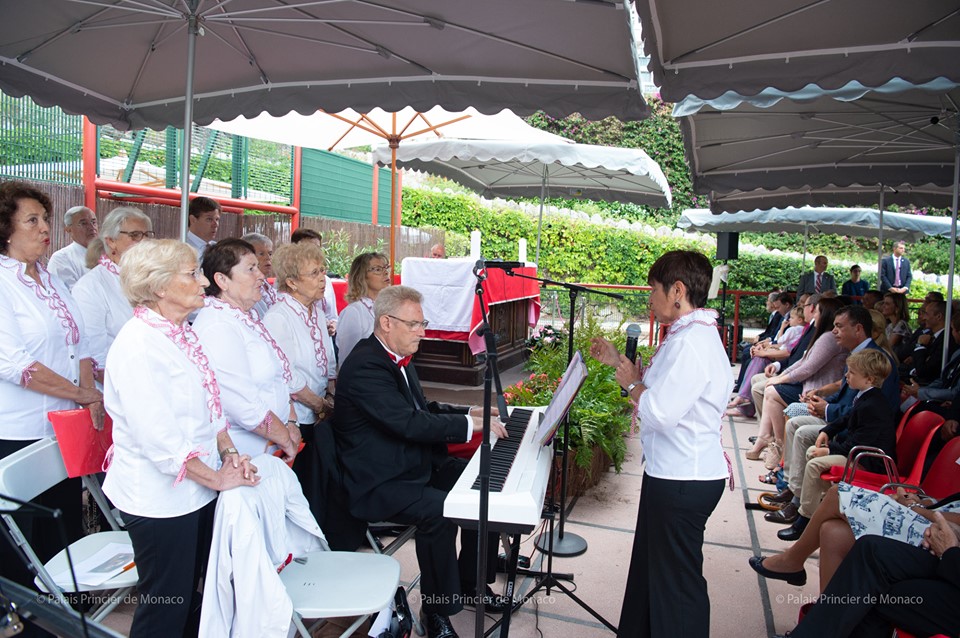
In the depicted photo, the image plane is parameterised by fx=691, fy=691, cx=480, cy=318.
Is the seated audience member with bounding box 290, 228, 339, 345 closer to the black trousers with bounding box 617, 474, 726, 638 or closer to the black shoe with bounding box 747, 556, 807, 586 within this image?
the black trousers with bounding box 617, 474, 726, 638

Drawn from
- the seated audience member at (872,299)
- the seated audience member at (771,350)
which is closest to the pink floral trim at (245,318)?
the seated audience member at (771,350)

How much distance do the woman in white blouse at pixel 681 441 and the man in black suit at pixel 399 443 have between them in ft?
2.65

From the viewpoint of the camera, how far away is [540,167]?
10539mm

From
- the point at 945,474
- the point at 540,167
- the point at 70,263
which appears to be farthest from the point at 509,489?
the point at 540,167

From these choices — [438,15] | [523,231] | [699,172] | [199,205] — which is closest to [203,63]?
[199,205]

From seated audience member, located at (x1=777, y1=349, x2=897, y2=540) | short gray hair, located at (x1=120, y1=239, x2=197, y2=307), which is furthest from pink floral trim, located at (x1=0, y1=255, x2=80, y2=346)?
seated audience member, located at (x1=777, y1=349, x2=897, y2=540)

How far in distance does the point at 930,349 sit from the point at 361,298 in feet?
15.8

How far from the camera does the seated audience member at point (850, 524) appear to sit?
2.74m

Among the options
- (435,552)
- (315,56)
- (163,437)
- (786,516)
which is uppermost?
(315,56)

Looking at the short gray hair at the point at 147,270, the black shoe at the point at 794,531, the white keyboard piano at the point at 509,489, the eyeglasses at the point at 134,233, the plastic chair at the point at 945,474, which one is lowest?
the black shoe at the point at 794,531

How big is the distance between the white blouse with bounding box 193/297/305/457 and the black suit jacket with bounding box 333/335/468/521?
0.30 m

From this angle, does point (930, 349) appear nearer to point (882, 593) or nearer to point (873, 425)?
point (873, 425)

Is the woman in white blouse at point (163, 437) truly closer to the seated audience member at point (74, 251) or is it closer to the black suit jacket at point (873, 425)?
the seated audience member at point (74, 251)

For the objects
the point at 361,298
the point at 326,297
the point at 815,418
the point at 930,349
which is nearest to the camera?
the point at 361,298
